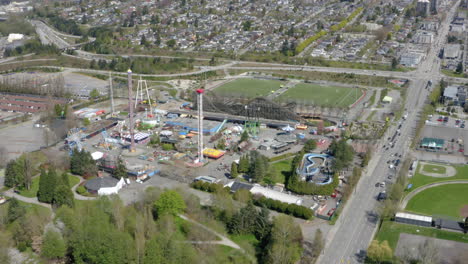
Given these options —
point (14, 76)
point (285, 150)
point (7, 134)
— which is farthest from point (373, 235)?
point (14, 76)

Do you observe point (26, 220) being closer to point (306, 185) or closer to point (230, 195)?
point (230, 195)

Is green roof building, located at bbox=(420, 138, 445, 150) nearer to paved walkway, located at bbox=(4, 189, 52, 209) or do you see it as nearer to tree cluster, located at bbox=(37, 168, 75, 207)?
tree cluster, located at bbox=(37, 168, 75, 207)

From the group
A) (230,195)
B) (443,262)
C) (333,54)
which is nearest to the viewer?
(443,262)

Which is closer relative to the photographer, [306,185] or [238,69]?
[306,185]

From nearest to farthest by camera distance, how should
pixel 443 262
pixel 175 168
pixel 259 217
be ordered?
pixel 443 262, pixel 259 217, pixel 175 168

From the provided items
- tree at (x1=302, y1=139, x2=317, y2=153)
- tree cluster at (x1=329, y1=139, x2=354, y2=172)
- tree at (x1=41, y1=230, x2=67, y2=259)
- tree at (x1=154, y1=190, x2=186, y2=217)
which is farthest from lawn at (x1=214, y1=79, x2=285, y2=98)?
tree at (x1=41, y1=230, x2=67, y2=259)

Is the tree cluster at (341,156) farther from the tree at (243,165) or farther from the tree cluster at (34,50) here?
the tree cluster at (34,50)
